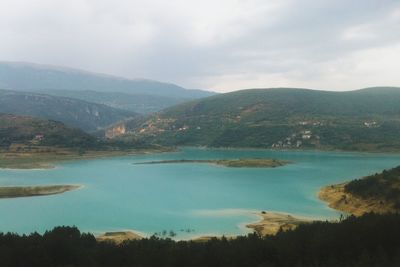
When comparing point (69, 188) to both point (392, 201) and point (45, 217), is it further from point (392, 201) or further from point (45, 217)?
point (392, 201)

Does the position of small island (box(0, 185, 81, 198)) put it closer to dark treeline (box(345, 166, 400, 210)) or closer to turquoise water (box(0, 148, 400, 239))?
turquoise water (box(0, 148, 400, 239))

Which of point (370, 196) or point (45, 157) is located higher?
point (45, 157)

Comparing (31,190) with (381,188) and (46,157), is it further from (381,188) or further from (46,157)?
(46,157)

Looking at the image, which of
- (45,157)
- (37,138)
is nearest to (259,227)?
(45,157)

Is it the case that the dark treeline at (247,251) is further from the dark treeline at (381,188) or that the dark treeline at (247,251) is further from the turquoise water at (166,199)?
the dark treeline at (381,188)

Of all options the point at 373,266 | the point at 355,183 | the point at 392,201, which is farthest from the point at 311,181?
the point at 373,266

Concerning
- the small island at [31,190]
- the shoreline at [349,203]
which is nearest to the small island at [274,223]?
the shoreline at [349,203]
